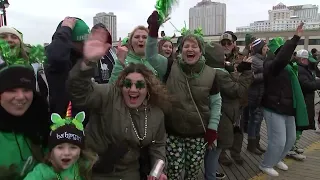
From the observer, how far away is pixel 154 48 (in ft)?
9.52

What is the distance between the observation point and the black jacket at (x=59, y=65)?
8.79ft

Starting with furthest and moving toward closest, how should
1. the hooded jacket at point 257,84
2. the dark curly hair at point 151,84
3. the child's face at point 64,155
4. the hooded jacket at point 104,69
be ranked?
the hooded jacket at point 257,84, the hooded jacket at point 104,69, the dark curly hair at point 151,84, the child's face at point 64,155

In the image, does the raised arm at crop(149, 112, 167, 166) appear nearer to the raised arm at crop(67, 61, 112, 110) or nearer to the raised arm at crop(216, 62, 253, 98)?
the raised arm at crop(67, 61, 112, 110)

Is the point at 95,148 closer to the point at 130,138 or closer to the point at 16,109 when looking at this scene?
the point at 130,138

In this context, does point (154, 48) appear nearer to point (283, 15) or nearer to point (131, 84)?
point (131, 84)

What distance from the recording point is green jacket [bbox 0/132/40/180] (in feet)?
6.67

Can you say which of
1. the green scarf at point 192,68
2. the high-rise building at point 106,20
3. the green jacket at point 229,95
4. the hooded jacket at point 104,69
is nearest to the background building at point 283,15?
the high-rise building at point 106,20

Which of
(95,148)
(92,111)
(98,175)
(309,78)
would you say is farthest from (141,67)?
(309,78)

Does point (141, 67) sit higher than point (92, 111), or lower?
higher

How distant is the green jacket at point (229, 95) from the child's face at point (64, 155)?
1866 mm

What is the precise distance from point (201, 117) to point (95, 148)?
122cm

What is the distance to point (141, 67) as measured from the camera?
8.35 feet

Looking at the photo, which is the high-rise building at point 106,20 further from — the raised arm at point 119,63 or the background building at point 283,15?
the background building at point 283,15

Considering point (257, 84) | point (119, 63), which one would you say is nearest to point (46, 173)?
point (119, 63)
